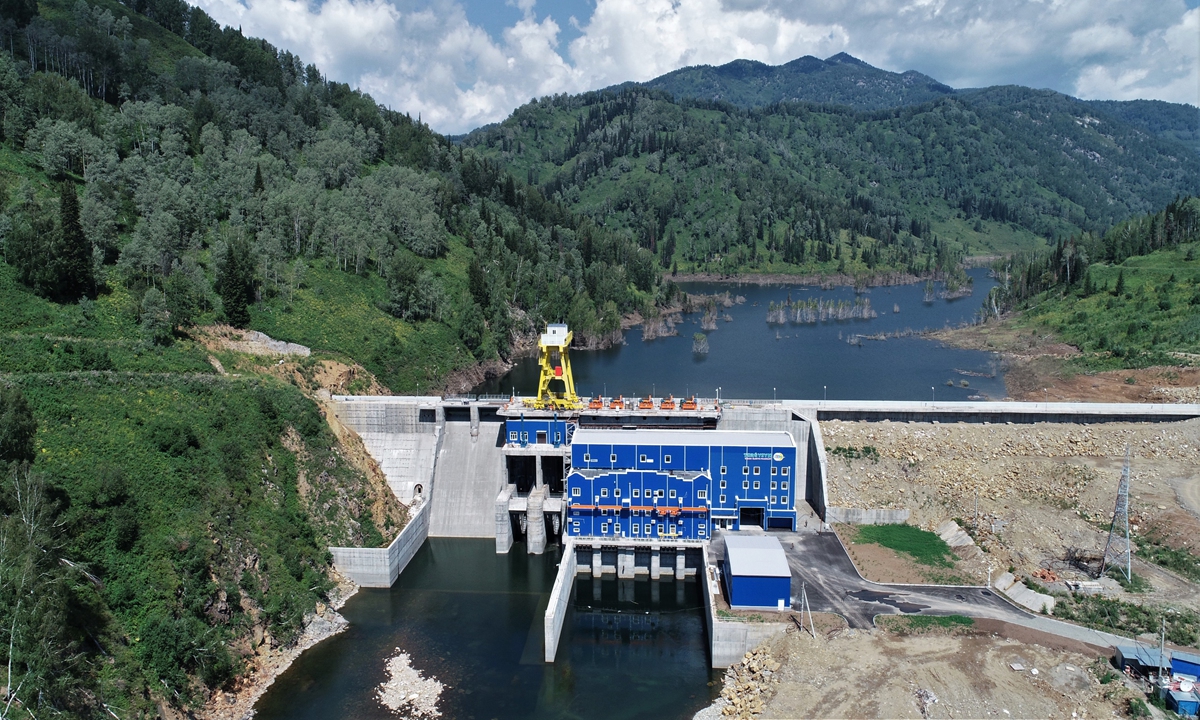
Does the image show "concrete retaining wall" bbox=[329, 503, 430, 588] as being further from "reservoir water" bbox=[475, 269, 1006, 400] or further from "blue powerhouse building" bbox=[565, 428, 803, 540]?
"reservoir water" bbox=[475, 269, 1006, 400]

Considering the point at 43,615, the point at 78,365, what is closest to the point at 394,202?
the point at 78,365

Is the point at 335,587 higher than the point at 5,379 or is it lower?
lower

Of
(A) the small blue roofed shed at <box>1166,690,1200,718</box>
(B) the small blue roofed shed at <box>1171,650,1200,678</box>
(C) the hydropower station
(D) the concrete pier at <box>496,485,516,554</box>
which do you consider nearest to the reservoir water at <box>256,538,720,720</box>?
(D) the concrete pier at <box>496,485,516,554</box>

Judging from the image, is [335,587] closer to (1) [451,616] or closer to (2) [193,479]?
(1) [451,616]

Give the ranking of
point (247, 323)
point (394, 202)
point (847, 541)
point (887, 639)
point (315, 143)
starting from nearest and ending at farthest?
→ 1. point (887, 639)
2. point (847, 541)
3. point (247, 323)
4. point (394, 202)
5. point (315, 143)

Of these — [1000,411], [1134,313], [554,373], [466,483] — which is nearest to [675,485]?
[554,373]

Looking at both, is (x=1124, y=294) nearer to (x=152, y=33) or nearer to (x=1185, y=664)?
(x=1185, y=664)
